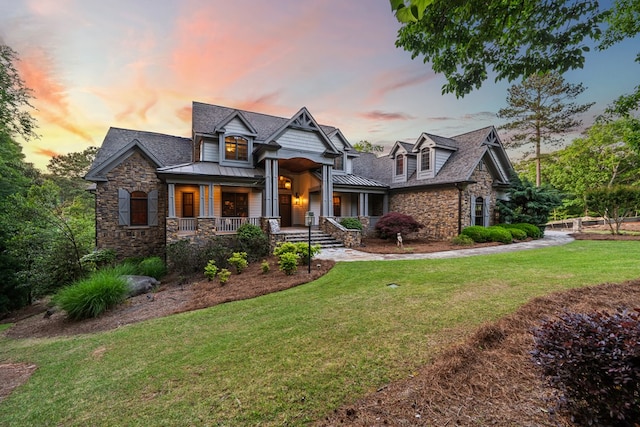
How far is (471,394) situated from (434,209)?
14.7 meters

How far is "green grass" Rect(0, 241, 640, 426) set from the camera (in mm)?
2670

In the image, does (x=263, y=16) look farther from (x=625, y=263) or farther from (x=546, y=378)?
(x=625, y=263)

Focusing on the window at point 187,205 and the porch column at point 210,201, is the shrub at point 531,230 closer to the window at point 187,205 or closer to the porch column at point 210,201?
the porch column at point 210,201

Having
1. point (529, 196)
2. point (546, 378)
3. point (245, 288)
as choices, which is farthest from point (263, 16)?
point (529, 196)

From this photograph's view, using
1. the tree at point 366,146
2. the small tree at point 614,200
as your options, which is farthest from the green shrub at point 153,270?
the tree at point 366,146

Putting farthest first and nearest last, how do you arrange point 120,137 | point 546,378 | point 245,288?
point 120,137 < point 245,288 < point 546,378

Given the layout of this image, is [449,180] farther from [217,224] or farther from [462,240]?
[217,224]

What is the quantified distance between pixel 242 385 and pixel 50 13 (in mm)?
12067

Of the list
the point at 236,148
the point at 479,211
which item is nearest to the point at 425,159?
the point at 479,211

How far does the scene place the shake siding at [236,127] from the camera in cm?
1449

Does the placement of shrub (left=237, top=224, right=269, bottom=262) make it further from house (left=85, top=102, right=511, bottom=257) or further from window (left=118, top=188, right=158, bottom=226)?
window (left=118, top=188, right=158, bottom=226)

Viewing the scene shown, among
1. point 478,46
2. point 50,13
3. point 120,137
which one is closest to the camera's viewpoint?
point 478,46

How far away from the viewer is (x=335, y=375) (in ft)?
9.57

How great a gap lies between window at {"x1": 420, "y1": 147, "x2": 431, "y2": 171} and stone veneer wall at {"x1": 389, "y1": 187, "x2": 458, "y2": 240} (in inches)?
61.6
